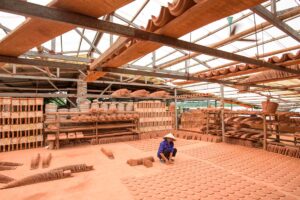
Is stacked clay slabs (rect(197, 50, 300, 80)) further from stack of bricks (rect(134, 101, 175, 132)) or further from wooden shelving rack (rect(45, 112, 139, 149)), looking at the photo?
stack of bricks (rect(134, 101, 175, 132))

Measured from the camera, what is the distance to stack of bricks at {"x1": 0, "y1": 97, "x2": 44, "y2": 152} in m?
7.62

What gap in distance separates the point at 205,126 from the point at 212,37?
18.0ft

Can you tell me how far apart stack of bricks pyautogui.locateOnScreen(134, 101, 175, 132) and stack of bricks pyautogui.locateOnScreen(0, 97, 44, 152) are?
15.9 feet

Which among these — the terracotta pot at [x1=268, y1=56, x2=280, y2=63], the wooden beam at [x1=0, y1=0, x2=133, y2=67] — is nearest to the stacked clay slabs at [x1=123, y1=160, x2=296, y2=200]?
the terracotta pot at [x1=268, y1=56, x2=280, y2=63]

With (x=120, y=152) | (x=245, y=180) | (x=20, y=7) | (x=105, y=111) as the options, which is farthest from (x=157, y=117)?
(x=20, y=7)

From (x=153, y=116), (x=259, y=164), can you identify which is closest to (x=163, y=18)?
(x=259, y=164)

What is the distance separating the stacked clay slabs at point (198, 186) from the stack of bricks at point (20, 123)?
5878mm

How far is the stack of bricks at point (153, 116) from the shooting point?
11.1m

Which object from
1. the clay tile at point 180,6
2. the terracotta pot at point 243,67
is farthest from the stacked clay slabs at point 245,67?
the clay tile at point 180,6

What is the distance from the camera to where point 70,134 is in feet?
27.6

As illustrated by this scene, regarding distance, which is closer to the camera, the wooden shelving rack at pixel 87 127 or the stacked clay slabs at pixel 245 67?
the stacked clay slabs at pixel 245 67

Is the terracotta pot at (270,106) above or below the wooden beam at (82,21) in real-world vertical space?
below

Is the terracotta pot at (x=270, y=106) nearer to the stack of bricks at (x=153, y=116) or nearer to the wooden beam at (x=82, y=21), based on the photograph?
the wooden beam at (x=82, y=21)

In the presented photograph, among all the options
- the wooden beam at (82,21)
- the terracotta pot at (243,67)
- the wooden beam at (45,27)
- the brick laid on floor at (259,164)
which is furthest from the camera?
the terracotta pot at (243,67)
